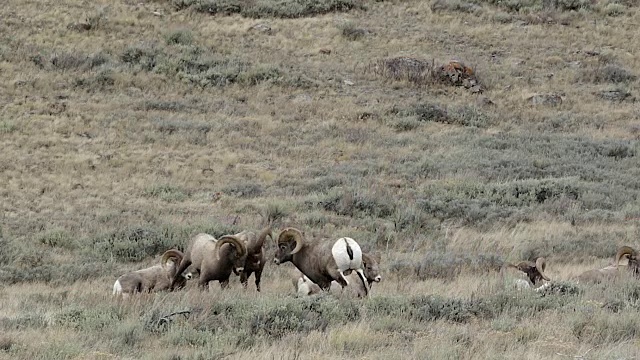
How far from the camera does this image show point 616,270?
11.1 meters

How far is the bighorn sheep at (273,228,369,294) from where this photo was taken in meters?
9.89

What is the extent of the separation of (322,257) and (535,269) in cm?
325

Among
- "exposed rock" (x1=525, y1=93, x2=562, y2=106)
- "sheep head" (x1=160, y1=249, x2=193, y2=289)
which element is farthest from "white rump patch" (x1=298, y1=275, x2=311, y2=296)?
"exposed rock" (x1=525, y1=93, x2=562, y2=106)

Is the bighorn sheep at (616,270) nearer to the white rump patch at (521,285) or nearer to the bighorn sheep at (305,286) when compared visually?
the white rump patch at (521,285)

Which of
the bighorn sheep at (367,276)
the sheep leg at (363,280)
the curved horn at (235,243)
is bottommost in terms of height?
the bighorn sheep at (367,276)

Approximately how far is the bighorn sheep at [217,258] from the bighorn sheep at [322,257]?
2.35 feet

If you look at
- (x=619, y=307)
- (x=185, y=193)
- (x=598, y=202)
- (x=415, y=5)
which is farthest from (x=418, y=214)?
(x=415, y=5)

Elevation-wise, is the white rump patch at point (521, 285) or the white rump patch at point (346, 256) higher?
the white rump patch at point (346, 256)

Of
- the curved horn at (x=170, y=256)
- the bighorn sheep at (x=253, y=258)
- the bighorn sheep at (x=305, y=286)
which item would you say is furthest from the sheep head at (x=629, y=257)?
the curved horn at (x=170, y=256)

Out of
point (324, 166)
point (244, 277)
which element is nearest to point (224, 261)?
point (244, 277)

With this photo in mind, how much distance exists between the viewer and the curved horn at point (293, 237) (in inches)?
424

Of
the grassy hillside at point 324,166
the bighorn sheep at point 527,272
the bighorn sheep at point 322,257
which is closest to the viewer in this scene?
the grassy hillside at point 324,166

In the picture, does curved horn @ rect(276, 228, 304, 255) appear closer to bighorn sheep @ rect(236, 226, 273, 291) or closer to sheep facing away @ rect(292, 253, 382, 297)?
bighorn sheep @ rect(236, 226, 273, 291)

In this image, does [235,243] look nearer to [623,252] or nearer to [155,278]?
[155,278]
